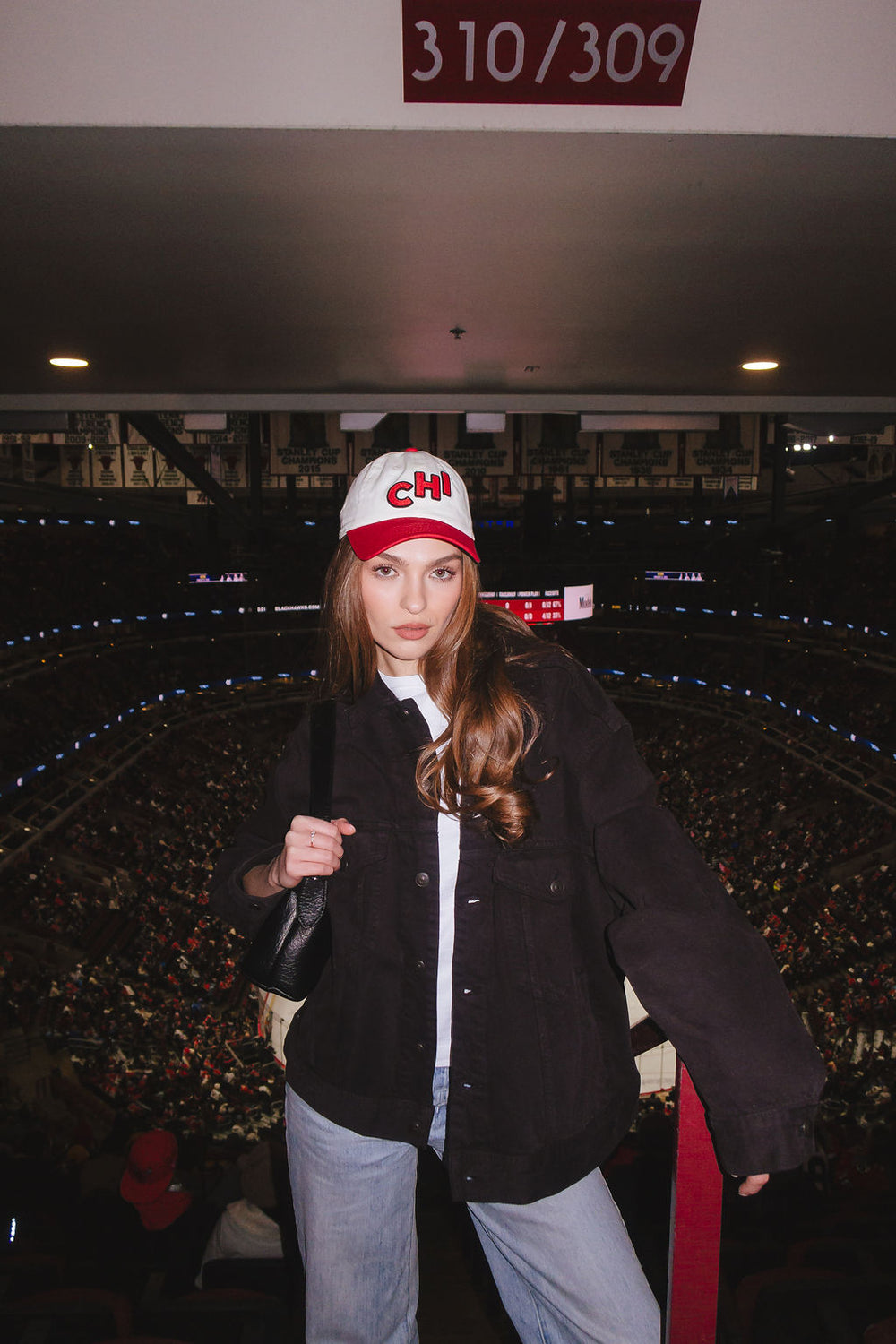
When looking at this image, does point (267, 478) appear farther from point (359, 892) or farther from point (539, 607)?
point (359, 892)

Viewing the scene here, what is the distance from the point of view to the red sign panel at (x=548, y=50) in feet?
6.04

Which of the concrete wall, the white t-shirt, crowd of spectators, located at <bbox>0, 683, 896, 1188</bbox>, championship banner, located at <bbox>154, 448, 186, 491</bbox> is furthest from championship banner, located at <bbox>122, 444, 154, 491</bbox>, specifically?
the white t-shirt

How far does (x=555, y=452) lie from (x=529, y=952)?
1866cm

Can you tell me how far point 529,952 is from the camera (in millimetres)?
1545

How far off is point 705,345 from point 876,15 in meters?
3.16

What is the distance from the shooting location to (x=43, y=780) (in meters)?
16.1

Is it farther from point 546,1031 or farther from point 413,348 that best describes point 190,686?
point 546,1031

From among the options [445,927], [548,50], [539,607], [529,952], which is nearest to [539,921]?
[529,952]

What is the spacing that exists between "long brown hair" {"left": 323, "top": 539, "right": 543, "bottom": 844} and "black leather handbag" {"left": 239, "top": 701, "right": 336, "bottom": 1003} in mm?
269

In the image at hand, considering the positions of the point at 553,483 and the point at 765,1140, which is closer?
the point at 765,1140

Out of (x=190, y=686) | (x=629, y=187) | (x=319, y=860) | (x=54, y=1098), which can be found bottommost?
(x=54, y=1098)

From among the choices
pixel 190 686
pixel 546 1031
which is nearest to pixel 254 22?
pixel 546 1031

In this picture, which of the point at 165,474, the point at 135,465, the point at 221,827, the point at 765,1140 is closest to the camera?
the point at 765,1140

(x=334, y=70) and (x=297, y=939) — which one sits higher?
(x=334, y=70)
